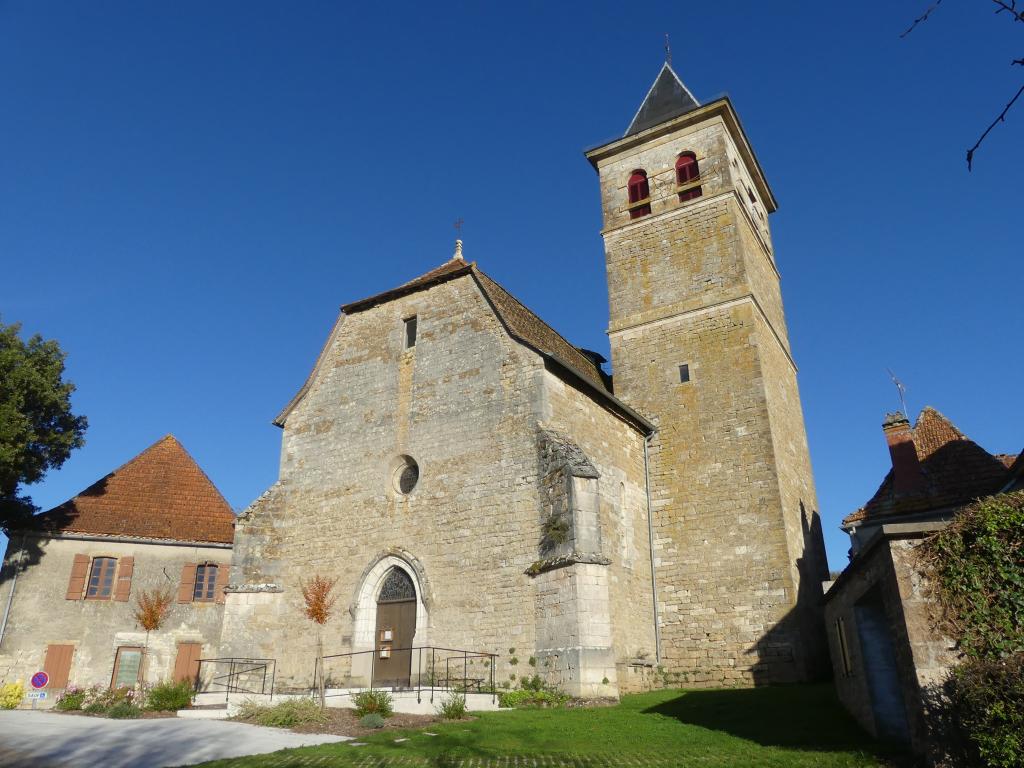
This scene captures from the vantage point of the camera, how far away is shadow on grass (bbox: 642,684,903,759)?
838 centimetres

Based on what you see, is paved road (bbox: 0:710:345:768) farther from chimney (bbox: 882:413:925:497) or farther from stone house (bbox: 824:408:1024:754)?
chimney (bbox: 882:413:925:497)

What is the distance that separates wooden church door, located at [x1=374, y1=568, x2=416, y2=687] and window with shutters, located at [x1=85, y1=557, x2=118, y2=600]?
9658mm

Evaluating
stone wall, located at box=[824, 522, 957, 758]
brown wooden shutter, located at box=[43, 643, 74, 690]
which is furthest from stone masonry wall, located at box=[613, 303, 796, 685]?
brown wooden shutter, located at box=[43, 643, 74, 690]

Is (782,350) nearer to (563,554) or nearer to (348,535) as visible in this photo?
(563,554)

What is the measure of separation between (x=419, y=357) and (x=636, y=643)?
26.8 ft

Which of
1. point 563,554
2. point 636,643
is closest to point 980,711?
point 563,554

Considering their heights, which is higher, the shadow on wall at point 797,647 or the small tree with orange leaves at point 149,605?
the small tree with orange leaves at point 149,605

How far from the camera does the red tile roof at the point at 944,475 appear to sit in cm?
1770

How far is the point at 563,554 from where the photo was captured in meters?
13.6

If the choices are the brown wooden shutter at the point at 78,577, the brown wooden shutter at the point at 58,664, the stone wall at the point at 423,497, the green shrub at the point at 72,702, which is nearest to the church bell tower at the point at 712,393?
the stone wall at the point at 423,497

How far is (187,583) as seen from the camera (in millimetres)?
21938

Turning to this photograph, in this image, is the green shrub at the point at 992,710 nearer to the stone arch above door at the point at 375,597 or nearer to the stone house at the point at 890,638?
the stone house at the point at 890,638

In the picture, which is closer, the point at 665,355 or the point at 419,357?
the point at 419,357

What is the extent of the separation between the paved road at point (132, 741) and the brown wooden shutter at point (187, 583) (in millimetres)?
9098
